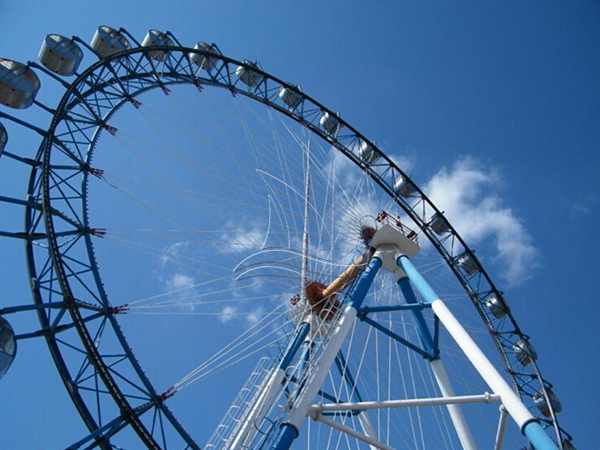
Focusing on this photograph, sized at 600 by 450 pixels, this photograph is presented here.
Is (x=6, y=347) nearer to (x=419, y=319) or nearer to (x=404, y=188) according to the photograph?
(x=419, y=319)

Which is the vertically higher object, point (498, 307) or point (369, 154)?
point (369, 154)

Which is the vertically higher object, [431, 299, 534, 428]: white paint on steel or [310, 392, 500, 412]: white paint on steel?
[431, 299, 534, 428]: white paint on steel

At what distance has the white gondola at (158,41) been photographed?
20328 mm

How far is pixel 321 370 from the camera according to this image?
12.2 m

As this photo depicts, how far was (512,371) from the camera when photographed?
2289 centimetres

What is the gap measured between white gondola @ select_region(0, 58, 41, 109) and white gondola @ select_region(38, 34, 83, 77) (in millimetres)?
2140

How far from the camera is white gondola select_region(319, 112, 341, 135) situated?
78.5ft

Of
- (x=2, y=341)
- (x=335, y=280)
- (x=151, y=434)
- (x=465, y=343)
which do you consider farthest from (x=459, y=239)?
(x=2, y=341)

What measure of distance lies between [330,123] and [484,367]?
14.8m

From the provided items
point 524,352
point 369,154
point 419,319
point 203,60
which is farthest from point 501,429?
point 203,60

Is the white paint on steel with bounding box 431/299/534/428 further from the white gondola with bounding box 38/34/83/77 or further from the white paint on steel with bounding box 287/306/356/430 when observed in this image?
the white gondola with bounding box 38/34/83/77

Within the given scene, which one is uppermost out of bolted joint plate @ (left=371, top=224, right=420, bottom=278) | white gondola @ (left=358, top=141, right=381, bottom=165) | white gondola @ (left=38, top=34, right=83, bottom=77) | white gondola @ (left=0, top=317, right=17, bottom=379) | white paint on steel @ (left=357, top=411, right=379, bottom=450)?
white gondola @ (left=358, top=141, right=381, bottom=165)

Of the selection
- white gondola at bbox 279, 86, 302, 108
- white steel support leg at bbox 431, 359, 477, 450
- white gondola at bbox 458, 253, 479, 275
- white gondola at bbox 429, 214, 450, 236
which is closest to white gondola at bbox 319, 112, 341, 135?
white gondola at bbox 279, 86, 302, 108

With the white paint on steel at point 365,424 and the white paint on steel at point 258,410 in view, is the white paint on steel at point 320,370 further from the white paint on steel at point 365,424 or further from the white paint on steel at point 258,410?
the white paint on steel at point 365,424
